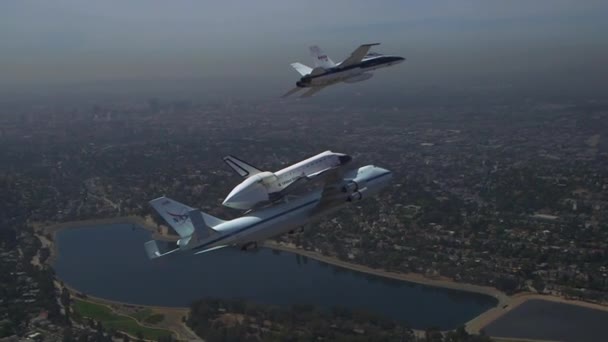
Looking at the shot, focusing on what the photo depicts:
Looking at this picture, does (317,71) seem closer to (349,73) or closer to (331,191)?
(349,73)

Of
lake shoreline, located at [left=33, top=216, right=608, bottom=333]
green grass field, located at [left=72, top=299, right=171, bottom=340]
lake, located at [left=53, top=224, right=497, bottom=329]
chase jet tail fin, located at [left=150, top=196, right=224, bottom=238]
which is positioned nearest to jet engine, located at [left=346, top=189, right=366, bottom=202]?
chase jet tail fin, located at [left=150, top=196, right=224, bottom=238]

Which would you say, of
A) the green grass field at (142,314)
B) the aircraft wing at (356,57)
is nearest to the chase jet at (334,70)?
the aircraft wing at (356,57)

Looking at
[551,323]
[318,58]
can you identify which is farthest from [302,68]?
[551,323]

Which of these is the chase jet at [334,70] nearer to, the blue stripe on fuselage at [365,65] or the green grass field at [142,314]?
the blue stripe on fuselage at [365,65]

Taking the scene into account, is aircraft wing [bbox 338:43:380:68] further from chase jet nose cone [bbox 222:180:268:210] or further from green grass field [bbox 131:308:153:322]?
green grass field [bbox 131:308:153:322]

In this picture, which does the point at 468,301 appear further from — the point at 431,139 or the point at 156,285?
the point at 431,139

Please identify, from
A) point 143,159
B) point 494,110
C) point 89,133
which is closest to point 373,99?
point 494,110
